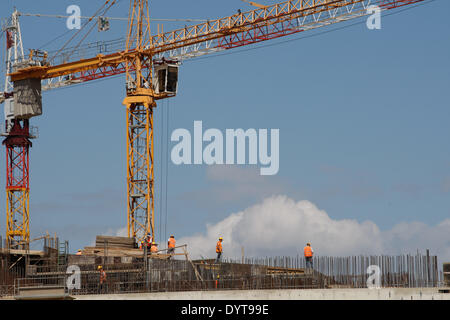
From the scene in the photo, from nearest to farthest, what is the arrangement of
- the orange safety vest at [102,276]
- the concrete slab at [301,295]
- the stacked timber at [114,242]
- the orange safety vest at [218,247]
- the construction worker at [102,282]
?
the concrete slab at [301,295], the construction worker at [102,282], the orange safety vest at [102,276], the orange safety vest at [218,247], the stacked timber at [114,242]

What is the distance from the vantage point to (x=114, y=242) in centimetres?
6588

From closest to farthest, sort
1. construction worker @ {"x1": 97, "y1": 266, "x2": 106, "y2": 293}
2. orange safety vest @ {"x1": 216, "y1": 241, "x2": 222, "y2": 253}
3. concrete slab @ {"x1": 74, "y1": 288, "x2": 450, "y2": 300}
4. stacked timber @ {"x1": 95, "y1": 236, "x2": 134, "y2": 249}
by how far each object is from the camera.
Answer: concrete slab @ {"x1": 74, "y1": 288, "x2": 450, "y2": 300}, construction worker @ {"x1": 97, "y1": 266, "x2": 106, "y2": 293}, orange safety vest @ {"x1": 216, "y1": 241, "x2": 222, "y2": 253}, stacked timber @ {"x1": 95, "y1": 236, "x2": 134, "y2": 249}

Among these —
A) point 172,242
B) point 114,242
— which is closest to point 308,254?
point 172,242

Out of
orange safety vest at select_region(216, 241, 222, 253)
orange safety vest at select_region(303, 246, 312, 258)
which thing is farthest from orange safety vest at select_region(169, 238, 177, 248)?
orange safety vest at select_region(303, 246, 312, 258)

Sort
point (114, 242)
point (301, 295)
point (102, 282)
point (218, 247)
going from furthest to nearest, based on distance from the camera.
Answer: point (114, 242), point (218, 247), point (102, 282), point (301, 295)

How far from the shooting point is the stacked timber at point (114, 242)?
62.7 m

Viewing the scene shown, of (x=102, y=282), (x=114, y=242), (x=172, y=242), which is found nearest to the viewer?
(x=102, y=282)

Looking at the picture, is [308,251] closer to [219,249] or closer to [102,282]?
[219,249]

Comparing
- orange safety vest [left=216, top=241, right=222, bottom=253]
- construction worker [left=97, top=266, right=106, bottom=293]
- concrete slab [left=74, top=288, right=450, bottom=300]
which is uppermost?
orange safety vest [left=216, top=241, right=222, bottom=253]

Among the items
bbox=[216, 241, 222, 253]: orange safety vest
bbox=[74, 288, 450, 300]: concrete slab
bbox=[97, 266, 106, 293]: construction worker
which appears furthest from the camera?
bbox=[216, 241, 222, 253]: orange safety vest

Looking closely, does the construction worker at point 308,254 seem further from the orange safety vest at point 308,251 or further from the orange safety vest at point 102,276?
the orange safety vest at point 102,276

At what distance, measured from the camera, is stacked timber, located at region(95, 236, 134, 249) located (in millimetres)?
62656

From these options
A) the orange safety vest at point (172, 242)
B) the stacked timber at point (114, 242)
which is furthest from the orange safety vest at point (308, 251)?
the stacked timber at point (114, 242)

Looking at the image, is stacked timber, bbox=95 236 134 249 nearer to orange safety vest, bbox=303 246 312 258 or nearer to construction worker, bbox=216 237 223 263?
construction worker, bbox=216 237 223 263
